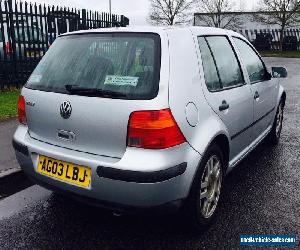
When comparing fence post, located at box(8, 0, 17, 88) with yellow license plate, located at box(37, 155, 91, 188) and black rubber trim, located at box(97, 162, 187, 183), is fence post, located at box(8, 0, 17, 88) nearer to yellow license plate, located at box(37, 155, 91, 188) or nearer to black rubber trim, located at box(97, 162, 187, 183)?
yellow license plate, located at box(37, 155, 91, 188)

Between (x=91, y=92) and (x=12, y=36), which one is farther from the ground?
(x=12, y=36)

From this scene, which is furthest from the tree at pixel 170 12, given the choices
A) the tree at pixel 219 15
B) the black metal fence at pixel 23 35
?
the black metal fence at pixel 23 35

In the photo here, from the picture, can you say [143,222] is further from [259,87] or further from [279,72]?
[279,72]

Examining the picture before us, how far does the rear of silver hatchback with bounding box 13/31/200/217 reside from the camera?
2.46 meters

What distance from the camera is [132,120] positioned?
8.08 ft

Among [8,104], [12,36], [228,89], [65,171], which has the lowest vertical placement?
[8,104]

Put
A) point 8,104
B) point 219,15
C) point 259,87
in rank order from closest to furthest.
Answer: point 259,87 → point 8,104 → point 219,15

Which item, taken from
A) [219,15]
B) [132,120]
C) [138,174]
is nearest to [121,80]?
[132,120]

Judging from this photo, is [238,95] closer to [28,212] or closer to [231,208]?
[231,208]

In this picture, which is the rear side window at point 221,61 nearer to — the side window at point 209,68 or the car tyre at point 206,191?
the side window at point 209,68

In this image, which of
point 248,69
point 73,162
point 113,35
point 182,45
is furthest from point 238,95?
point 73,162

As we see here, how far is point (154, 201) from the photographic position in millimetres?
2502

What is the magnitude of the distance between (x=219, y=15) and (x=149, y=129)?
4360 centimetres

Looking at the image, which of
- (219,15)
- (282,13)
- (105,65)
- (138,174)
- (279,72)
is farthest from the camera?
(219,15)
